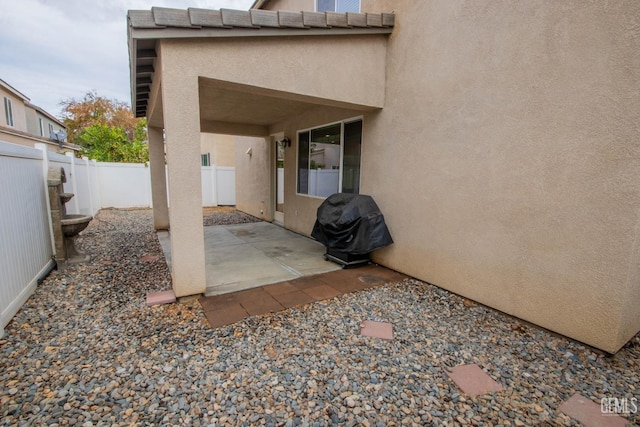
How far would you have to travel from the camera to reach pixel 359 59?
172 inches

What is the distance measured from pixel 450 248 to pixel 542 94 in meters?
2.11

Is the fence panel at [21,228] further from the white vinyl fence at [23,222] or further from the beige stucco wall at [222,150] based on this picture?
the beige stucco wall at [222,150]

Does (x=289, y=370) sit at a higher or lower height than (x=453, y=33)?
lower

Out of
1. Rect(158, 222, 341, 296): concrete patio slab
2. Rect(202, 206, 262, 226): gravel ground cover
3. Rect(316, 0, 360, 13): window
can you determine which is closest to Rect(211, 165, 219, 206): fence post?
Rect(202, 206, 262, 226): gravel ground cover

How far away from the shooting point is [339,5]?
230 inches

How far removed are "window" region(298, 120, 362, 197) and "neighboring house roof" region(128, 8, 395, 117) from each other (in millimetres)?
1736

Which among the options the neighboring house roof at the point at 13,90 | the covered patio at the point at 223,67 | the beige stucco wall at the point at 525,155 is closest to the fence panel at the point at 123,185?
the covered patio at the point at 223,67

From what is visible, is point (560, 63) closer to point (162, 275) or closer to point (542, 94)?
point (542, 94)

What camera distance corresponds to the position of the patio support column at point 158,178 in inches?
299

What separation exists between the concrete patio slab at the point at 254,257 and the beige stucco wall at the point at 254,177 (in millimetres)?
1979

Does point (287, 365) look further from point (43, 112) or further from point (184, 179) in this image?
point (43, 112)

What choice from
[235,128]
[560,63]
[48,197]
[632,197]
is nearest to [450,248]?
[632,197]

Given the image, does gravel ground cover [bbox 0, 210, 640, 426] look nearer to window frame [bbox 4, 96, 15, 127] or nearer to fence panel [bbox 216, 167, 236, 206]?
fence panel [bbox 216, 167, 236, 206]

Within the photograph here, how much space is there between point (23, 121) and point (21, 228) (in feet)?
67.9
